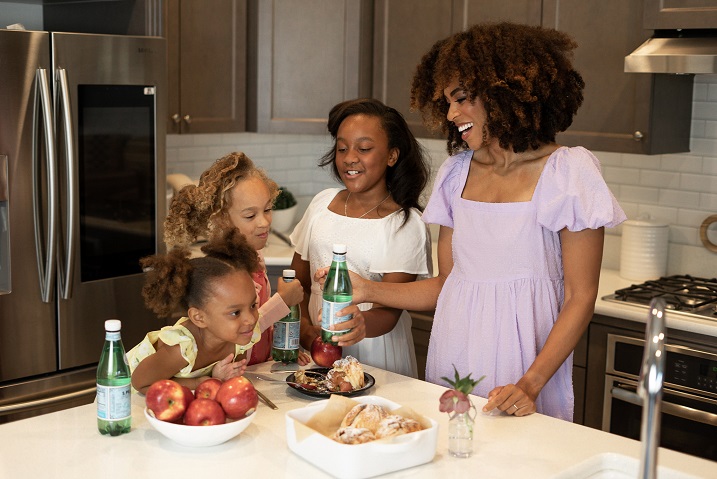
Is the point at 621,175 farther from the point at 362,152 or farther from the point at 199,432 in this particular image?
the point at 199,432

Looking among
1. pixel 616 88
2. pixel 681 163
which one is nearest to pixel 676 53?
pixel 616 88

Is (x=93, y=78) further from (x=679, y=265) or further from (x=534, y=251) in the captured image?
(x=679, y=265)

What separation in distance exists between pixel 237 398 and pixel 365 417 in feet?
0.84

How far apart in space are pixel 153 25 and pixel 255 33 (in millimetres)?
601

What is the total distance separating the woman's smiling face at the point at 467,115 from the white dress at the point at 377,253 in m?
0.41

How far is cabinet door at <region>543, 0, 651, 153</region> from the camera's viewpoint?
3371mm

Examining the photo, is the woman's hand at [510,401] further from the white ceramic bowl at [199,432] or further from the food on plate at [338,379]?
the white ceramic bowl at [199,432]

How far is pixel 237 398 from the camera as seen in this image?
182cm

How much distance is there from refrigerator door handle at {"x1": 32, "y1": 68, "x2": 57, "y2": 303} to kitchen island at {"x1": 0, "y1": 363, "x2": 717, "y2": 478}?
1.21 metres

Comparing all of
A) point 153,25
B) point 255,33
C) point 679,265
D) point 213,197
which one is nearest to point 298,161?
point 255,33

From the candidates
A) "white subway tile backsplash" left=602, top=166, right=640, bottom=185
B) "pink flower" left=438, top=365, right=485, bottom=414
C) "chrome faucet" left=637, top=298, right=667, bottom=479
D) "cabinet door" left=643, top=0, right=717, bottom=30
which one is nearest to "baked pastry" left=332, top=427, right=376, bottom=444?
"pink flower" left=438, top=365, right=485, bottom=414

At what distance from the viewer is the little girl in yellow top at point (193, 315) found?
197 cm

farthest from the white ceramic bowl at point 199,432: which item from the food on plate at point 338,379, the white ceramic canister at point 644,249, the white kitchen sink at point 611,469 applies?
the white ceramic canister at point 644,249

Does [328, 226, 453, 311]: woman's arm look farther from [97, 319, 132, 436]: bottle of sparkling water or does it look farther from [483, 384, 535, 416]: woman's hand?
[97, 319, 132, 436]: bottle of sparkling water
